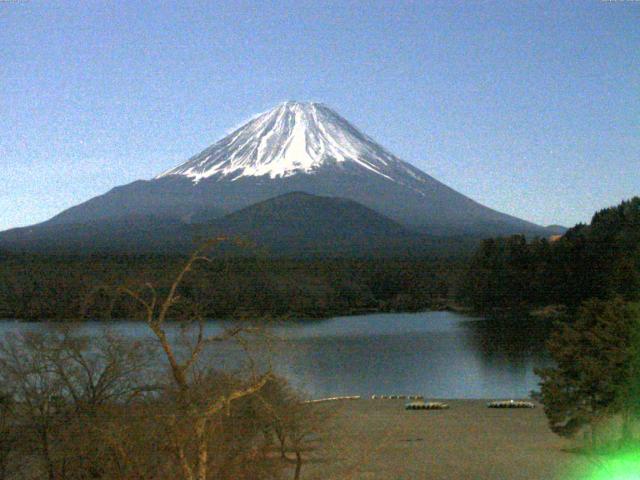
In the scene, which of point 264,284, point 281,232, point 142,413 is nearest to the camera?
point 142,413

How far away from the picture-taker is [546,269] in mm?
40875

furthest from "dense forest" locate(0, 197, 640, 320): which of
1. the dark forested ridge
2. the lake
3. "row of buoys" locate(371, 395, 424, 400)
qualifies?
"row of buoys" locate(371, 395, 424, 400)

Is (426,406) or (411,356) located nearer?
(426,406)

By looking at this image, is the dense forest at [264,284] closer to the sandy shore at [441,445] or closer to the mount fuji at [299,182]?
the sandy shore at [441,445]

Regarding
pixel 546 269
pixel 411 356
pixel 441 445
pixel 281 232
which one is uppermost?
pixel 281 232

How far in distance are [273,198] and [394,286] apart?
3000cm

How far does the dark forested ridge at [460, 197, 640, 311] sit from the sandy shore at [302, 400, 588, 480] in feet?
73.0

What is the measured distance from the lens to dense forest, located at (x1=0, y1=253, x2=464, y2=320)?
2984 cm

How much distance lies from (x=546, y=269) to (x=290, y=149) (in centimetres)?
5044

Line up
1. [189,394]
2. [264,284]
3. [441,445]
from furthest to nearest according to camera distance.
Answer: [264,284], [441,445], [189,394]

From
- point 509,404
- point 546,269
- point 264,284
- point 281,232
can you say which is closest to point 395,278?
point 546,269

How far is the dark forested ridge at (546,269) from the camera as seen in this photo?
128 feet

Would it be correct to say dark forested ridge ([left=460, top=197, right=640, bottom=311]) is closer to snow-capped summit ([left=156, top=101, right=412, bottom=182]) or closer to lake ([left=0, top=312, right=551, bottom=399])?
lake ([left=0, top=312, right=551, bottom=399])

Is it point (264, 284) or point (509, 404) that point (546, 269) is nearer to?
point (264, 284)
